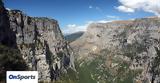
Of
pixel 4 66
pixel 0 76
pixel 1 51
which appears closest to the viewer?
pixel 0 76

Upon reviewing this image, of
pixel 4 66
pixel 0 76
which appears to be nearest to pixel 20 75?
pixel 0 76

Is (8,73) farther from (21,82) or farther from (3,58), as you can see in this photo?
(3,58)

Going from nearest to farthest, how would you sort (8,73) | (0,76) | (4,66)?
(8,73)
(0,76)
(4,66)

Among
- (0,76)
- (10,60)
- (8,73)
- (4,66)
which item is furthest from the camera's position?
(10,60)

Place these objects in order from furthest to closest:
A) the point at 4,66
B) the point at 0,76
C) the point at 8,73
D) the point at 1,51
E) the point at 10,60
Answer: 1. the point at 1,51
2. the point at 10,60
3. the point at 4,66
4. the point at 0,76
5. the point at 8,73

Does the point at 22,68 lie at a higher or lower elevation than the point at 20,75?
lower

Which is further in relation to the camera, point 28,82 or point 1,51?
point 1,51

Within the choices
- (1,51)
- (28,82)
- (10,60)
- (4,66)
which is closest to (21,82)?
(28,82)

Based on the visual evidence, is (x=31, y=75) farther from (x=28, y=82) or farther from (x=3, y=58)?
(x=3, y=58)

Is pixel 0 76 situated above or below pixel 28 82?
below
